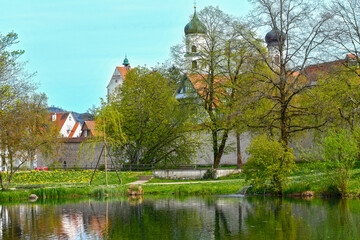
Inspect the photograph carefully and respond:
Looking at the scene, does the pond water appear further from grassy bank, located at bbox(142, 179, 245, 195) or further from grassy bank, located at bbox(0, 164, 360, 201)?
grassy bank, located at bbox(142, 179, 245, 195)

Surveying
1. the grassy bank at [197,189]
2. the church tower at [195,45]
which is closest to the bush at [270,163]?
the grassy bank at [197,189]

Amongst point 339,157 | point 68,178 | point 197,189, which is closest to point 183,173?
point 68,178

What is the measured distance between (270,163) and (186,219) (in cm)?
770

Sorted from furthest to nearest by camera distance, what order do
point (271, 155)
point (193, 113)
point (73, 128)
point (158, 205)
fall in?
point (73, 128)
point (193, 113)
point (271, 155)
point (158, 205)

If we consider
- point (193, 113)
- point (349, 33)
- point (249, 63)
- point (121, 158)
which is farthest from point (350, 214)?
point (121, 158)

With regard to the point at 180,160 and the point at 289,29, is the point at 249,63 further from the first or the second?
the point at 180,160

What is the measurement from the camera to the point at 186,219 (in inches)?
656

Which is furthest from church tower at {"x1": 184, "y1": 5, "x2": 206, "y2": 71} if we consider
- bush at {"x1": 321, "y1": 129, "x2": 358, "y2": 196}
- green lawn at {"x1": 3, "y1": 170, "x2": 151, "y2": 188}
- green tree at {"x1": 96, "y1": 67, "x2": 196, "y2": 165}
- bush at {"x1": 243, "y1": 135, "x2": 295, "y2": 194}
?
bush at {"x1": 321, "y1": 129, "x2": 358, "y2": 196}

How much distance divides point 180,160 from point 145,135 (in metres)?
3.70

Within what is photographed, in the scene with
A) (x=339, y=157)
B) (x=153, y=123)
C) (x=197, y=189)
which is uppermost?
(x=153, y=123)

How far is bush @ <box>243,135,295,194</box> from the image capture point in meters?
22.8

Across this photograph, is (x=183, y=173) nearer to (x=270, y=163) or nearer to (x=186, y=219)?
(x=270, y=163)

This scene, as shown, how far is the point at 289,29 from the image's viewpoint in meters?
23.4

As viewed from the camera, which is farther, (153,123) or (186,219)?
(153,123)
